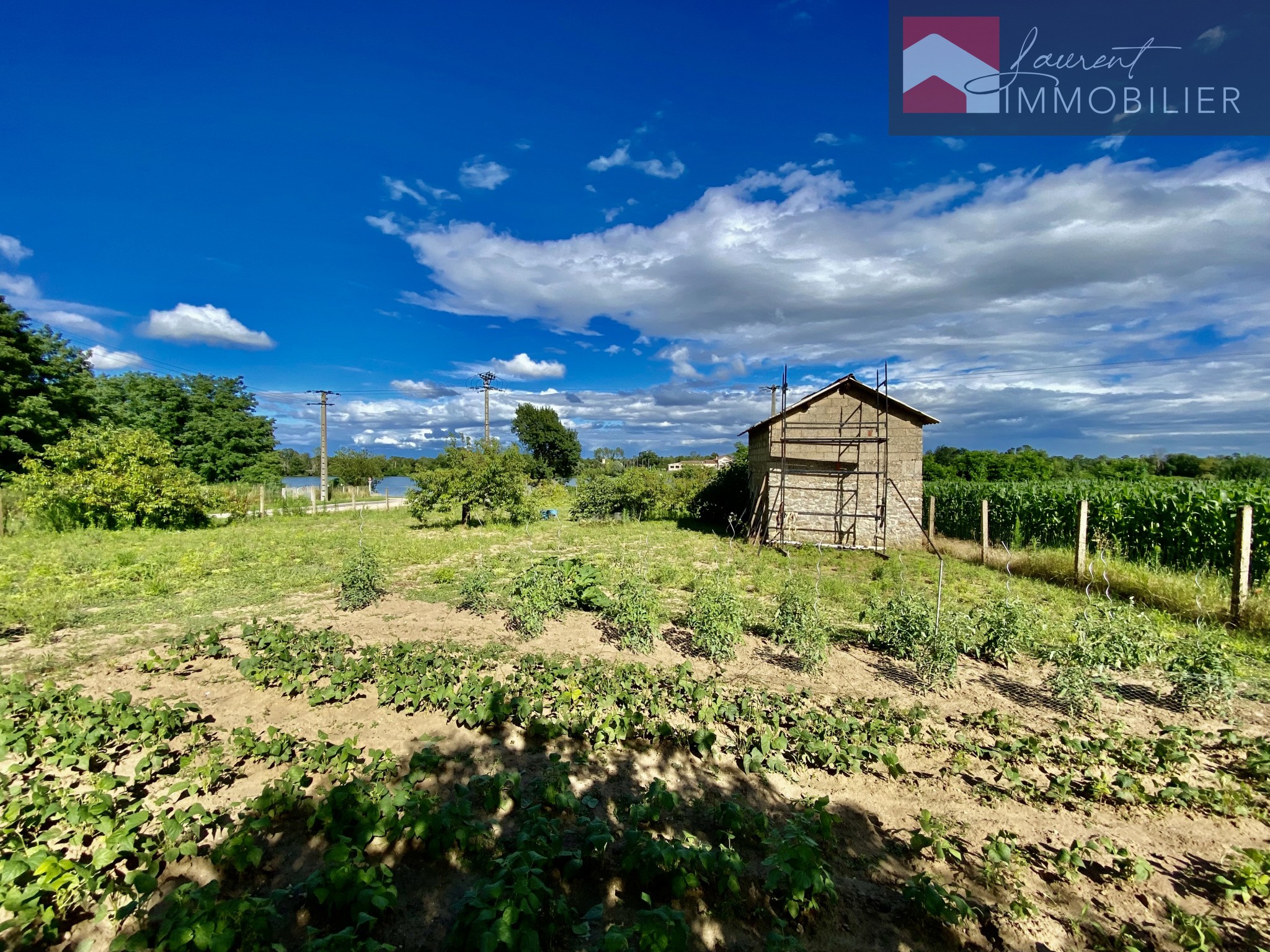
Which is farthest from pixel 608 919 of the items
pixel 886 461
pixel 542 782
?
pixel 886 461

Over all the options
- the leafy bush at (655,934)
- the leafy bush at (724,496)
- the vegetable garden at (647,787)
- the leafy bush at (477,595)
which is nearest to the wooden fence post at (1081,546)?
the vegetable garden at (647,787)

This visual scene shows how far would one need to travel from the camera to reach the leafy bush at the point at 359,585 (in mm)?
8281

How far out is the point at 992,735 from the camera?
466 cm

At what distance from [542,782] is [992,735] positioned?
153 inches

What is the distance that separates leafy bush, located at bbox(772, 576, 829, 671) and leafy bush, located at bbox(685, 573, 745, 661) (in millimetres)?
523

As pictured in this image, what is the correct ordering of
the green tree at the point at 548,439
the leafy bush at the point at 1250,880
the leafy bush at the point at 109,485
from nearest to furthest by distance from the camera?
1. the leafy bush at the point at 1250,880
2. the leafy bush at the point at 109,485
3. the green tree at the point at 548,439

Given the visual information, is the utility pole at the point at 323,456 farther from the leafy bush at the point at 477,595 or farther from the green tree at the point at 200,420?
the leafy bush at the point at 477,595

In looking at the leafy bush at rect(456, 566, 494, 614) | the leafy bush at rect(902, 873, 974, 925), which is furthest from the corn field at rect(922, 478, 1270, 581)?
the leafy bush at rect(456, 566, 494, 614)

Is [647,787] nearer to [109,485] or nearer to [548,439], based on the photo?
[109,485]

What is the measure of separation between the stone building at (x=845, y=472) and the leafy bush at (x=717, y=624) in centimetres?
973

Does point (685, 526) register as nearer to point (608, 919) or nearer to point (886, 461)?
point (886, 461)

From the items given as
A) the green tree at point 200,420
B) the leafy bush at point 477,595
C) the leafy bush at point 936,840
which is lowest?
the leafy bush at point 936,840

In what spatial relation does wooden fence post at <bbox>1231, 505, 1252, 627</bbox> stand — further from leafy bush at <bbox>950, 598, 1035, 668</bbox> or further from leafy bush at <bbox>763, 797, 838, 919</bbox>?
leafy bush at <bbox>763, 797, 838, 919</bbox>

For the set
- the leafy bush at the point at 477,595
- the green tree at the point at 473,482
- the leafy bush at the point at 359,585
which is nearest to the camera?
the leafy bush at the point at 477,595
